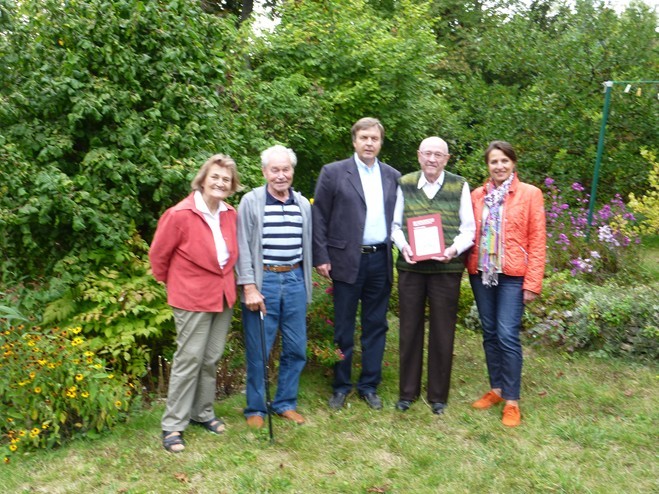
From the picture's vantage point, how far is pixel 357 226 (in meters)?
4.77

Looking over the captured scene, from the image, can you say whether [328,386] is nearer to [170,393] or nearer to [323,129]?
[170,393]

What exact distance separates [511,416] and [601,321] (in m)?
2.01

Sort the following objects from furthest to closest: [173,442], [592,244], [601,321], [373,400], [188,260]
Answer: [592,244], [601,321], [373,400], [173,442], [188,260]

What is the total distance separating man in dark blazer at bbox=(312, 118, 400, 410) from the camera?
4777 millimetres

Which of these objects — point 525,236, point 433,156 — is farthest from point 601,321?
point 433,156

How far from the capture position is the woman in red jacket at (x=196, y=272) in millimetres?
4219

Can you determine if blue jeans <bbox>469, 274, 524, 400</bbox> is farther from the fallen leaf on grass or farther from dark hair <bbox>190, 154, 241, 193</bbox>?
the fallen leaf on grass

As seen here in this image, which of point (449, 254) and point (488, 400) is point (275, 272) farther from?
point (488, 400)

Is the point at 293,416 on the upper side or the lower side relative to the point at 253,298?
lower

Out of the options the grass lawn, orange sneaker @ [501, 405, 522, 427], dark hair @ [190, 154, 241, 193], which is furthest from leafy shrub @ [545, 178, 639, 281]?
Answer: dark hair @ [190, 154, 241, 193]

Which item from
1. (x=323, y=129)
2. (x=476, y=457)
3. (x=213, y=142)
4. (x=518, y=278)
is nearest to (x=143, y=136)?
(x=213, y=142)

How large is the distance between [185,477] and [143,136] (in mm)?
2589

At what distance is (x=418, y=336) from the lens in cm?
504

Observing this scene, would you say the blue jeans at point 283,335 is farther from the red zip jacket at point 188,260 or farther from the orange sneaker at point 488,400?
the orange sneaker at point 488,400
